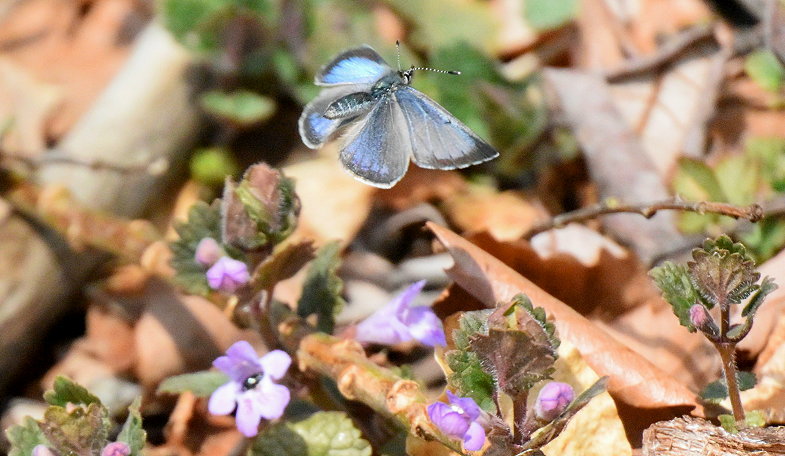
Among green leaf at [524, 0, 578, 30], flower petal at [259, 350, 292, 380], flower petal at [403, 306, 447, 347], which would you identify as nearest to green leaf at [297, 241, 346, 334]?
flower petal at [403, 306, 447, 347]

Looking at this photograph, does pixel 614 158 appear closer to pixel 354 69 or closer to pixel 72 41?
pixel 354 69

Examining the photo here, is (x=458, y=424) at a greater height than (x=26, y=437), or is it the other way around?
(x=458, y=424)

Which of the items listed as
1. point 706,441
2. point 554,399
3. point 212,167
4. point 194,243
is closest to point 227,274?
point 194,243

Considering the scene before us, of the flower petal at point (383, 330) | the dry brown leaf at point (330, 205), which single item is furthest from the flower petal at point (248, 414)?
the dry brown leaf at point (330, 205)

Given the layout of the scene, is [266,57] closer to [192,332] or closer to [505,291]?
[192,332]

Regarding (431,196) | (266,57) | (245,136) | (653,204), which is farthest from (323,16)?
(653,204)

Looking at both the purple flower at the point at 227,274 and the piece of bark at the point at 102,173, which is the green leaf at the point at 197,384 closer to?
the purple flower at the point at 227,274
